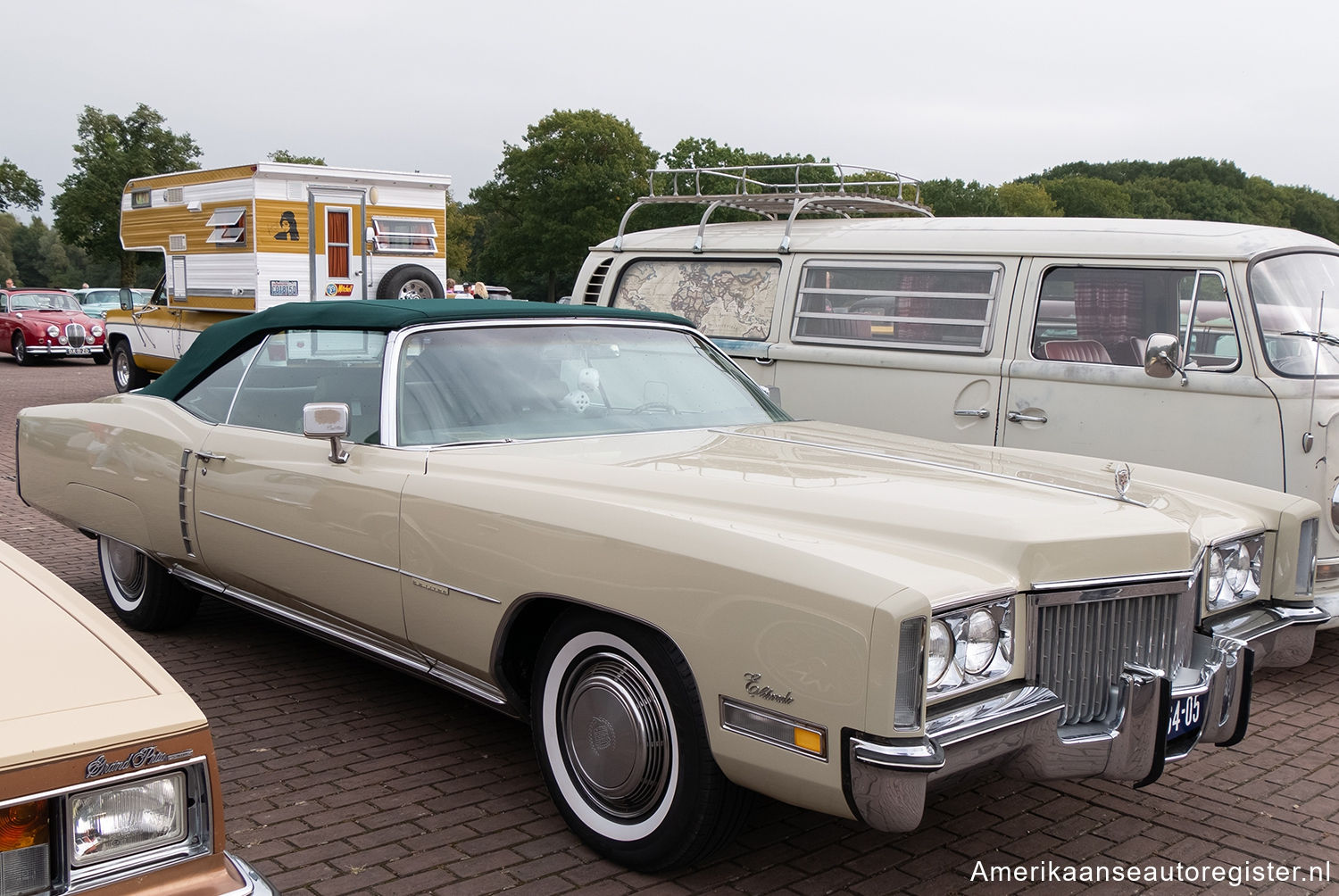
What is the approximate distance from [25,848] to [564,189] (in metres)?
62.0

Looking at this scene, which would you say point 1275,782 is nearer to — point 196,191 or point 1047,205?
point 196,191

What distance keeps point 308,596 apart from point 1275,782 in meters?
3.43

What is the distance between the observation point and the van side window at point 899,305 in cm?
669

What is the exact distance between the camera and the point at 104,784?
6.26ft

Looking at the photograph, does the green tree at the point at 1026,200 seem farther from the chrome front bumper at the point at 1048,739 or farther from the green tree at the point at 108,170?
the chrome front bumper at the point at 1048,739

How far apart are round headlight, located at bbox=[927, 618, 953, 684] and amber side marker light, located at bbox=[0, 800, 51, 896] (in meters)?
1.77

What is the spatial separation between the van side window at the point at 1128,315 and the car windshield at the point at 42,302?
24427mm

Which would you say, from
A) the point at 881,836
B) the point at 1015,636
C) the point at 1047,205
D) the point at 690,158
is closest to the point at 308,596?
the point at 881,836

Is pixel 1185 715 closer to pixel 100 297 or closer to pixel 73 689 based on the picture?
pixel 73 689

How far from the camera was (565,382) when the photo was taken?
427 cm

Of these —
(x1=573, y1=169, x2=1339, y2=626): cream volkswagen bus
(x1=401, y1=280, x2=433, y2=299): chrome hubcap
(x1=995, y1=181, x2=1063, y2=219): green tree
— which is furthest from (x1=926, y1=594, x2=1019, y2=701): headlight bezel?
(x1=995, y1=181, x2=1063, y2=219): green tree

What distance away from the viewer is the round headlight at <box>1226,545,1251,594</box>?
379 centimetres

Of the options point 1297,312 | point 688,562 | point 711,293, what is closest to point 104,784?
point 688,562

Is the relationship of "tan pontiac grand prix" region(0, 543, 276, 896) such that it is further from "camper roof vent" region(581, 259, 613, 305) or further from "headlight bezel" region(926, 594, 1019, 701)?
"camper roof vent" region(581, 259, 613, 305)
